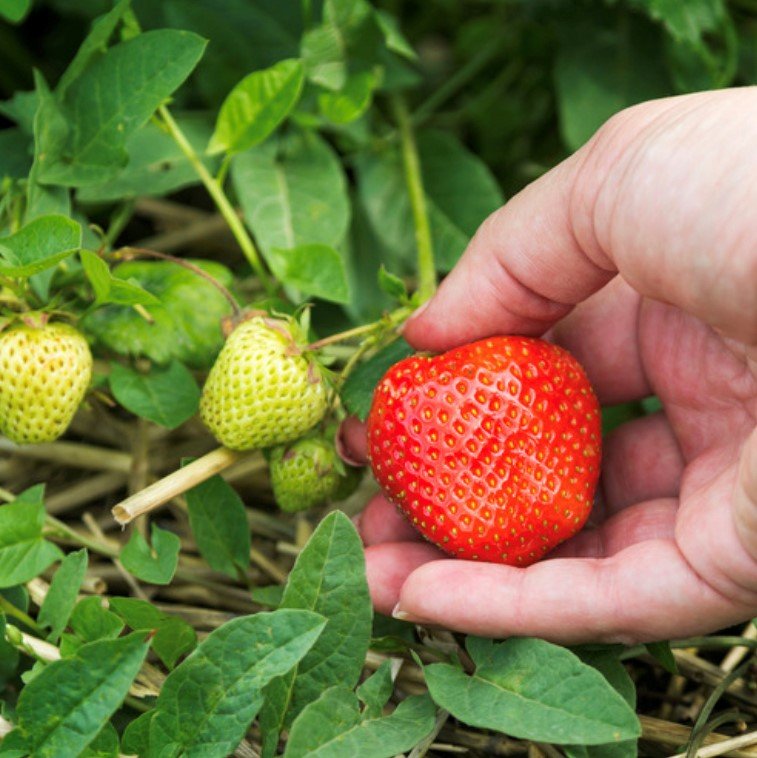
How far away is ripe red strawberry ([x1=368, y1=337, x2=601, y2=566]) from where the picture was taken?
1061 millimetres

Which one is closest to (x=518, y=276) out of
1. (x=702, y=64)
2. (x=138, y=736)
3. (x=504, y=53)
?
(x=138, y=736)

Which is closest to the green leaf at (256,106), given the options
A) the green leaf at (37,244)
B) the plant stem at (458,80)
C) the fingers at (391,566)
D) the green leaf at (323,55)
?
the green leaf at (323,55)

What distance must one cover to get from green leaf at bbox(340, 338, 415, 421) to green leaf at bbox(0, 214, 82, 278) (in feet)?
1.09

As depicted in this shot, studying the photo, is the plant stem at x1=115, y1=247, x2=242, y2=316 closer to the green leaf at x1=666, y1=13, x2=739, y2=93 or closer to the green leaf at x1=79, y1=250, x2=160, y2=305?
the green leaf at x1=79, y1=250, x2=160, y2=305

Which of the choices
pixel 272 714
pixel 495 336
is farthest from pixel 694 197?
pixel 272 714

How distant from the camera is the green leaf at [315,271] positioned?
1223 millimetres

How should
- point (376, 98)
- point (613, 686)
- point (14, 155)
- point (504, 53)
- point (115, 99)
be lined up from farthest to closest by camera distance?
1. point (504, 53)
2. point (376, 98)
3. point (14, 155)
4. point (115, 99)
5. point (613, 686)

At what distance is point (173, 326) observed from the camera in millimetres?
1232

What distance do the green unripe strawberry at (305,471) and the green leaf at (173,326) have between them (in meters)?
0.15

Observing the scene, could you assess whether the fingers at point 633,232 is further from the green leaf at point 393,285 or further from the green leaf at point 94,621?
the green leaf at point 94,621

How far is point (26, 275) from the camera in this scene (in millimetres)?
1063

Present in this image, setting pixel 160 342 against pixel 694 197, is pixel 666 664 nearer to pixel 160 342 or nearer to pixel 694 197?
pixel 694 197

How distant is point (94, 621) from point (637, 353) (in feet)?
2.18

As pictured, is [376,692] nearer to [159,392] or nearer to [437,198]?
[159,392]
